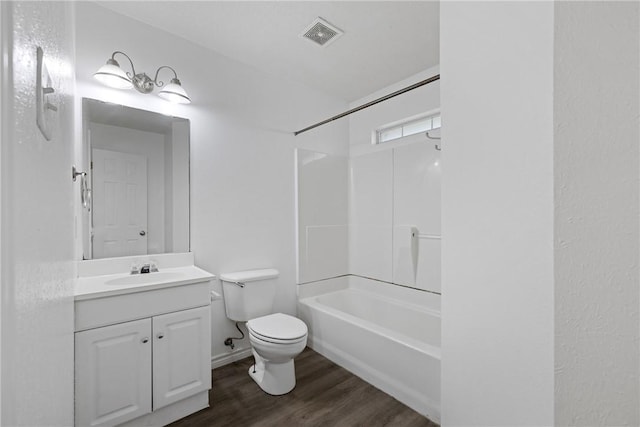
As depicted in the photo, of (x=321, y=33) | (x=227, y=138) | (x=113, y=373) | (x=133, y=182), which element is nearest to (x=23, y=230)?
(x=113, y=373)

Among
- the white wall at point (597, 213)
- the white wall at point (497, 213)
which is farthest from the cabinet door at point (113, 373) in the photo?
the white wall at point (597, 213)

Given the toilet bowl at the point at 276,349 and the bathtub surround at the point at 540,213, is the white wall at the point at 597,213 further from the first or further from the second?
the toilet bowl at the point at 276,349

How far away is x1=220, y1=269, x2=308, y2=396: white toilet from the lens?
1928 mm

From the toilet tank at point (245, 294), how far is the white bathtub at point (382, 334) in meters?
0.51

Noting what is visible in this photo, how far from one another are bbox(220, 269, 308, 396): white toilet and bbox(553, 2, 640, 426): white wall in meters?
1.48

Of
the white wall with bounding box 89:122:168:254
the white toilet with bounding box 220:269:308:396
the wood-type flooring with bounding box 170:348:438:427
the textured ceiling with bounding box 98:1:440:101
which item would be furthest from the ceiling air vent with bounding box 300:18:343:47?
the wood-type flooring with bounding box 170:348:438:427

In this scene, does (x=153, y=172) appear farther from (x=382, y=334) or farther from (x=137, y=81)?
(x=382, y=334)

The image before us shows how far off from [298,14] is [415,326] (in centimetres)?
263

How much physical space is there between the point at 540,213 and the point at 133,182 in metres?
2.31

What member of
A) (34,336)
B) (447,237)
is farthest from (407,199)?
(34,336)

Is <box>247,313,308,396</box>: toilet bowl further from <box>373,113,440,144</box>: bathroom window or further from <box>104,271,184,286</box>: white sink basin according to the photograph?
<box>373,113,440,144</box>: bathroom window

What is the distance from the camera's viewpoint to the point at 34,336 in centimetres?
51

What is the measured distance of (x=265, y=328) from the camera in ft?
6.61

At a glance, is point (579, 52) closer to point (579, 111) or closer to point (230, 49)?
point (579, 111)
